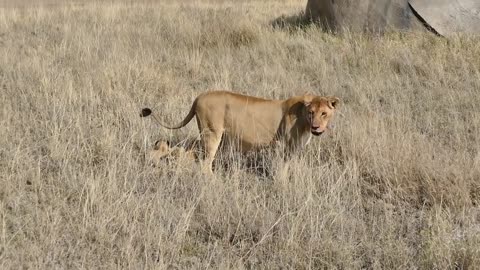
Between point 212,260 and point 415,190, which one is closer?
point 212,260

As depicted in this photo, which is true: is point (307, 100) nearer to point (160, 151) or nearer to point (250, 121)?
point (250, 121)

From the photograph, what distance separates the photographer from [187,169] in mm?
4223

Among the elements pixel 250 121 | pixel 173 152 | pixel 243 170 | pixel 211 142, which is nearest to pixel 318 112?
pixel 250 121

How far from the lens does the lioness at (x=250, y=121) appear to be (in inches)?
174

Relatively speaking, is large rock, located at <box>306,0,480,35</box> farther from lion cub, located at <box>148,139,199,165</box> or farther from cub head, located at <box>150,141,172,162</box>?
cub head, located at <box>150,141,172,162</box>

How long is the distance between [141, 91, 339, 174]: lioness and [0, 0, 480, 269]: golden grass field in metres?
0.17

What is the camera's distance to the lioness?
443 centimetres

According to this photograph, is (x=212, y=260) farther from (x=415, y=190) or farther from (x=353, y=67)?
(x=353, y=67)

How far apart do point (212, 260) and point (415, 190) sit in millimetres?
1564

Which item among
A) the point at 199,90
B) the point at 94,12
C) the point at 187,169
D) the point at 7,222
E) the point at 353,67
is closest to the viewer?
the point at 7,222

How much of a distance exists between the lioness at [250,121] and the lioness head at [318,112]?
7 cm

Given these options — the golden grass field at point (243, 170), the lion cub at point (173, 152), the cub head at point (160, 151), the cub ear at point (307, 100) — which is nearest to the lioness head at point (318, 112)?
the cub ear at point (307, 100)

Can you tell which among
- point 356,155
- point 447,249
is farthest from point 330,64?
point 447,249

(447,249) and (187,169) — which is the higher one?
(447,249)
